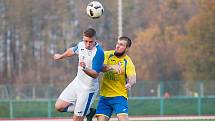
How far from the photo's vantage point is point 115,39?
222 ft

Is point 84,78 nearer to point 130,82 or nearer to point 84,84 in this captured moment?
point 84,84

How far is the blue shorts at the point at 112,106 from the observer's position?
583 inches

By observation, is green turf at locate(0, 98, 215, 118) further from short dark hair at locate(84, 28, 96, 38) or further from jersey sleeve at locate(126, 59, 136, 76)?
short dark hair at locate(84, 28, 96, 38)

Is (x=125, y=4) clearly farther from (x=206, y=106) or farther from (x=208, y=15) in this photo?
(x=206, y=106)

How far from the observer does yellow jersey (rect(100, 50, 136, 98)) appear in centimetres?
1468

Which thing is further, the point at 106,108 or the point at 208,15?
the point at 208,15

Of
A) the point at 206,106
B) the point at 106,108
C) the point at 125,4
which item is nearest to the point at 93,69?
the point at 106,108

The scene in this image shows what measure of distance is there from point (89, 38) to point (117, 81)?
107 centimetres

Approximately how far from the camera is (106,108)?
49.1 feet

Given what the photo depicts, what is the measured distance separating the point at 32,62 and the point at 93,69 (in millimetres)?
61949

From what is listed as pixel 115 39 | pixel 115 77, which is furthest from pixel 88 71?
pixel 115 39

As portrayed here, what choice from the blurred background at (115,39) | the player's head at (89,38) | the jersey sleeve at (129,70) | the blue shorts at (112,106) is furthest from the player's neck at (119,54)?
the blurred background at (115,39)

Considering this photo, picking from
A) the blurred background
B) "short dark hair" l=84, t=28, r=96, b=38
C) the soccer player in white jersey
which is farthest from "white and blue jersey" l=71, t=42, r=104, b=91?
the blurred background

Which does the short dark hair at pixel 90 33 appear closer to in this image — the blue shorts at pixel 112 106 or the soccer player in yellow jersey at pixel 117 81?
the soccer player in yellow jersey at pixel 117 81
